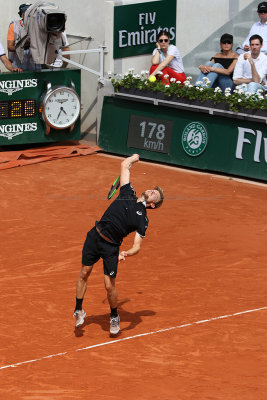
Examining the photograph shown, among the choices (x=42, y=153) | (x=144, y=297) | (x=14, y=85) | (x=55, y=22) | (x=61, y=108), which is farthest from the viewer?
(x=61, y=108)

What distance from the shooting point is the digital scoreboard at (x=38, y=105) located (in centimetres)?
1952

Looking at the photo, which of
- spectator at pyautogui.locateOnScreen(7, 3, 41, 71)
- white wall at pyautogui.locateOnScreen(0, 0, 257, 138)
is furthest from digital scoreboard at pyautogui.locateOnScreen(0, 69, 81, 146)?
white wall at pyautogui.locateOnScreen(0, 0, 257, 138)

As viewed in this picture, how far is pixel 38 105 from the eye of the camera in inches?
782

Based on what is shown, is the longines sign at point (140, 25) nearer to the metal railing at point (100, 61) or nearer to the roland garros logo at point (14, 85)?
the metal railing at point (100, 61)

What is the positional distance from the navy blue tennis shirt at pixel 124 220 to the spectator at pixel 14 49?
9.93 m

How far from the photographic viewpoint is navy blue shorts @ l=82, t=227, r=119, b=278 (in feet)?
34.4

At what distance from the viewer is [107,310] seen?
11.4 metres

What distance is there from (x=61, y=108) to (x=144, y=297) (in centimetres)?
889

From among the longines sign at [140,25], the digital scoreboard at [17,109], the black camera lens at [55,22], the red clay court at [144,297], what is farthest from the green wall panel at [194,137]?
the black camera lens at [55,22]

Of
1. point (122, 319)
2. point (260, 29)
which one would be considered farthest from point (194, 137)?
point (122, 319)

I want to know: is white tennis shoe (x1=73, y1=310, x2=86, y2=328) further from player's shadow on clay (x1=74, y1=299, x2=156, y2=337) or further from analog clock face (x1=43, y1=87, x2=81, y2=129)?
analog clock face (x1=43, y1=87, x2=81, y2=129)

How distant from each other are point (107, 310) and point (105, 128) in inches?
375

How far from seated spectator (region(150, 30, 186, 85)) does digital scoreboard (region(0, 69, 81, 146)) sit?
180 centimetres

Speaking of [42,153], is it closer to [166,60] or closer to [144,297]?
[166,60]
